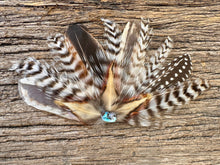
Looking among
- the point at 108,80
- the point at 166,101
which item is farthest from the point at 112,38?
the point at 166,101

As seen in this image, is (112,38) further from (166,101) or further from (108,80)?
(166,101)

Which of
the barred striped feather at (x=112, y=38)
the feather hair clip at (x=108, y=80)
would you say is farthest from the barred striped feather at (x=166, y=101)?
the barred striped feather at (x=112, y=38)

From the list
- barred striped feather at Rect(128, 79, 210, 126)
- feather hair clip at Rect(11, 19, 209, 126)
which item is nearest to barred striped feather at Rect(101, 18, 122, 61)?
feather hair clip at Rect(11, 19, 209, 126)

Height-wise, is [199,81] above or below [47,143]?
above

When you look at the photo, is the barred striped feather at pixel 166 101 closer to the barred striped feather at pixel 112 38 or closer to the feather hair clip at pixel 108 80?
the feather hair clip at pixel 108 80

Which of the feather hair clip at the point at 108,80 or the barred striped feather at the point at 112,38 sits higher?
the barred striped feather at the point at 112,38

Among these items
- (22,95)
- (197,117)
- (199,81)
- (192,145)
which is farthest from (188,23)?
(22,95)

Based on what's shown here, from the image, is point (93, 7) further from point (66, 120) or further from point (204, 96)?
point (204, 96)
